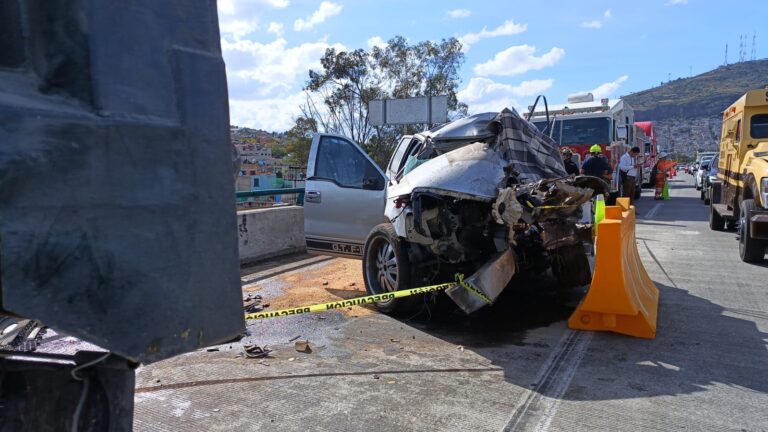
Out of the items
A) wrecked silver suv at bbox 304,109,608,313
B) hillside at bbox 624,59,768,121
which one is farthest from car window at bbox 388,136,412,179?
hillside at bbox 624,59,768,121

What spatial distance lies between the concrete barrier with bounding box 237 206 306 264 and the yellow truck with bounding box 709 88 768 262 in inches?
291

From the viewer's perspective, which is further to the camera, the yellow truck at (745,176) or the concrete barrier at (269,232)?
the concrete barrier at (269,232)

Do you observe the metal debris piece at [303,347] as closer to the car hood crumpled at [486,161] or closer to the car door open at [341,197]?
the car hood crumpled at [486,161]

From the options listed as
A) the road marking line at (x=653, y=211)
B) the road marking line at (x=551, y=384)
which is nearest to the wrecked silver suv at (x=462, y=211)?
the road marking line at (x=551, y=384)

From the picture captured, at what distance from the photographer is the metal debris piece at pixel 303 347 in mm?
4877

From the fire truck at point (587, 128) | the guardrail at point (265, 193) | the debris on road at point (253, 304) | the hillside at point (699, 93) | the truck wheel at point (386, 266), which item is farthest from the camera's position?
the hillside at point (699, 93)

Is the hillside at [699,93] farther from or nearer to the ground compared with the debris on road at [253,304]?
farther from the ground

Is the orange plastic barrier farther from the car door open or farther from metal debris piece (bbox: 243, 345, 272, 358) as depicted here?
metal debris piece (bbox: 243, 345, 272, 358)

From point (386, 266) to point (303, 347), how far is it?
A: 1.59 metres

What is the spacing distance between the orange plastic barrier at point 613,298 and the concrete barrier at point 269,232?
5512 millimetres

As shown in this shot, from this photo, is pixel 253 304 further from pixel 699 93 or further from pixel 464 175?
pixel 699 93

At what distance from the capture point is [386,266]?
244 inches

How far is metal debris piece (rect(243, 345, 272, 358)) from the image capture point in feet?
15.6

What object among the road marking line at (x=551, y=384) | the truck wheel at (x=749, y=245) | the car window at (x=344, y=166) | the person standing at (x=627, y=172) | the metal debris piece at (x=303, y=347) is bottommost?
the road marking line at (x=551, y=384)
